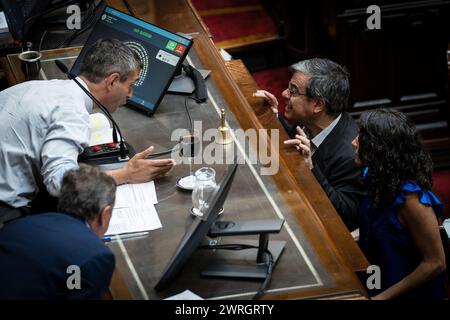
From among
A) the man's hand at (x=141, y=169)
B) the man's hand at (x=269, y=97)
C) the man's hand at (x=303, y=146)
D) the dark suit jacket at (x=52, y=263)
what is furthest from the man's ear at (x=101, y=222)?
the man's hand at (x=269, y=97)

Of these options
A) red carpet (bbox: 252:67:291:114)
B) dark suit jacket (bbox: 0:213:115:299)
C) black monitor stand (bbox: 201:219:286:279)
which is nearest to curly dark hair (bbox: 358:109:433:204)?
black monitor stand (bbox: 201:219:286:279)

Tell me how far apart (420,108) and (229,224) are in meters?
3.04

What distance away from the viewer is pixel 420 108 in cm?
588

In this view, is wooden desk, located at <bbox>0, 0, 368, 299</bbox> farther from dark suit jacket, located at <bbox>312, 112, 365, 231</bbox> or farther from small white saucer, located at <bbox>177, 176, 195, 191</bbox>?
dark suit jacket, located at <bbox>312, 112, 365, 231</bbox>

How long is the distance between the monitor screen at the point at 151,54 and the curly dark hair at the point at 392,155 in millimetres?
1081

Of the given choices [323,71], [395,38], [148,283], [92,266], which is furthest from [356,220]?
[395,38]

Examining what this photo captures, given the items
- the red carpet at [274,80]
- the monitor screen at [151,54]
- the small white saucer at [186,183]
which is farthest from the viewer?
the red carpet at [274,80]

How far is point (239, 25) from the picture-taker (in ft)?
22.1

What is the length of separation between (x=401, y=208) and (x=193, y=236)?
961mm

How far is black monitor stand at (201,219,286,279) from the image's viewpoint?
10.3 feet

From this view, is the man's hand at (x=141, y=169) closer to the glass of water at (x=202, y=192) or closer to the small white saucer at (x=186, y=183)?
the small white saucer at (x=186, y=183)

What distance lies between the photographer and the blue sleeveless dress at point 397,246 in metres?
3.48

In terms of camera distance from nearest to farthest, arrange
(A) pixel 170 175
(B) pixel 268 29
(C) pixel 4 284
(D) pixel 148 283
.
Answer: (C) pixel 4 284, (D) pixel 148 283, (A) pixel 170 175, (B) pixel 268 29
